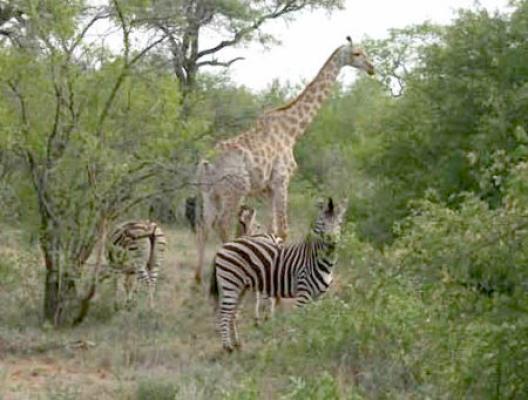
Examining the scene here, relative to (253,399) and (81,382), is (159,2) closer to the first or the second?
(81,382)

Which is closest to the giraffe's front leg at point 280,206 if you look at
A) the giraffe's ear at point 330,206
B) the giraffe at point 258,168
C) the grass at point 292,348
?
the giraffe at point 258,168

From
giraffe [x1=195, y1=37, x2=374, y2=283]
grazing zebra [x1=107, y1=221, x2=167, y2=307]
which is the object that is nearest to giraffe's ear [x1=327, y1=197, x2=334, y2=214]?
giraffe [x1=195, y1=37, x2=374, y2=283]

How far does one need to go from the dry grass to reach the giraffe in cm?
93

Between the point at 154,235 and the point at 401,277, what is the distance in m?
6.84

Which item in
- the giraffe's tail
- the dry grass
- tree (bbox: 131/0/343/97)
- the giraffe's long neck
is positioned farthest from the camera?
tree (bbox: 131/0/343/97)

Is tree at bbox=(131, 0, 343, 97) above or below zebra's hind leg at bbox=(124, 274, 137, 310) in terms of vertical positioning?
above

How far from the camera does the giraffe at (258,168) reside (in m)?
14.8

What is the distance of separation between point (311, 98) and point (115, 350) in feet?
20.9

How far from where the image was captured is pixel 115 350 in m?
11.0

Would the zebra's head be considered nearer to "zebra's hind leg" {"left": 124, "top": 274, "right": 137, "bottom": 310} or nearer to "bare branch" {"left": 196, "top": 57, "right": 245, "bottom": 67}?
"zebra's hind leg" {"left": 124, "top": 274, "right": 137, "bottom": 310}

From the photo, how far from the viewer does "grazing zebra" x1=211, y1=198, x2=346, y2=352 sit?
1191 cm

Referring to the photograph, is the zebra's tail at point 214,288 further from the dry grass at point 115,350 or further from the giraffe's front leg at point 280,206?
the giraffe's front leg at point 280,206

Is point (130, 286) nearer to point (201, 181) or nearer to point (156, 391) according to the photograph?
point (201, 181)

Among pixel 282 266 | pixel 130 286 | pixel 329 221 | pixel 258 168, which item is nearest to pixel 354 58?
pixel 258 168
